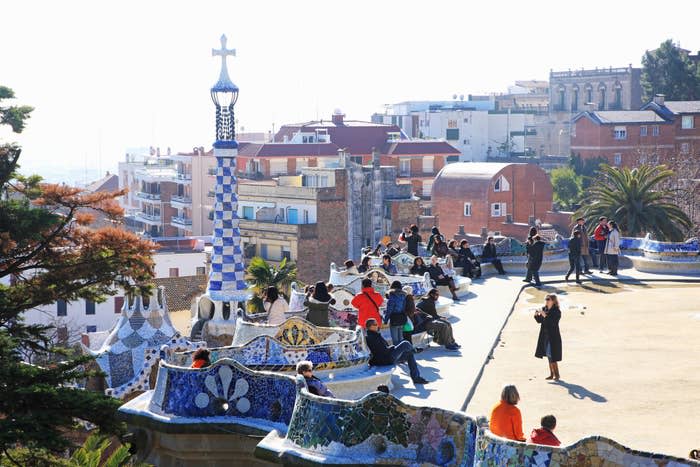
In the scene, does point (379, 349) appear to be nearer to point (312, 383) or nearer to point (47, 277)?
point (312, 383)

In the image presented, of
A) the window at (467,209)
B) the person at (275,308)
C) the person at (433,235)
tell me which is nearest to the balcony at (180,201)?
the window at (467,209)

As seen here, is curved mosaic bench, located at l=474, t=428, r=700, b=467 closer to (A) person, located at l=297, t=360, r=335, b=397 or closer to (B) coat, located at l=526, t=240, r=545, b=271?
(A) person, located at l=297, t=360, r=335, b=397

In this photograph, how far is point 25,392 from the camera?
1411 cm

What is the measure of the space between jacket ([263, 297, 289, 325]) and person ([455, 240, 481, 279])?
35.8 feet

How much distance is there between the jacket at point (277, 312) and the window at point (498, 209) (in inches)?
2202

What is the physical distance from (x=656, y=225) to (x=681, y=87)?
229 ft

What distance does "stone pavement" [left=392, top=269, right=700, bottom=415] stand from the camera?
51.2 feet

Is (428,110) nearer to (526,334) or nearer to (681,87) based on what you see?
(681,87)

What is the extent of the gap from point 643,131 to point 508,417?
264ft

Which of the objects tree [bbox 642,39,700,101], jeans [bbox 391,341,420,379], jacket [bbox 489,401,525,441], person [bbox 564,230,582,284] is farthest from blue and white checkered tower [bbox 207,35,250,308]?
tree [bbox 642,39,700,101]

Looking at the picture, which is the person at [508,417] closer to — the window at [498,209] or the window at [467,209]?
the window at [498,209]

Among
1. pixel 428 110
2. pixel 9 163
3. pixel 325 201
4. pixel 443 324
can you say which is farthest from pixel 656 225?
pixel 428 110

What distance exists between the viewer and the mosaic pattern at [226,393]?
38.0 ft

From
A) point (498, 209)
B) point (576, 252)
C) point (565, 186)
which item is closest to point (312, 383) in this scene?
point (576, 252)
